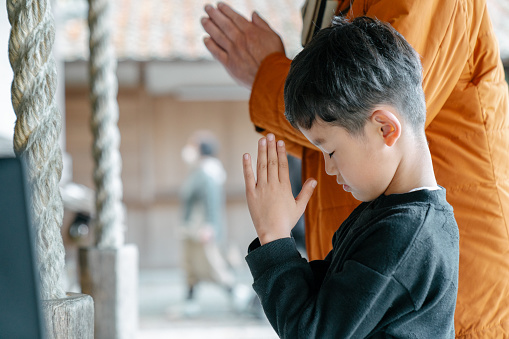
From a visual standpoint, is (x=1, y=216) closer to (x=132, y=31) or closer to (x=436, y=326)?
(x=436, y=326)

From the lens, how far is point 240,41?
1272mm

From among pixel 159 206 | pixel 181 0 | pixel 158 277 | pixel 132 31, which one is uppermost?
pixel 181 0

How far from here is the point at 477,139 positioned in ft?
3.29

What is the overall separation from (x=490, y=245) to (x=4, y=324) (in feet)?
2.46

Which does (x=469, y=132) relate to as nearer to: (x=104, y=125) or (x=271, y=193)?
(x=271, y=193)

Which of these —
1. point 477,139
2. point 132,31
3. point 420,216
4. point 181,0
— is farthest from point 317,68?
point 181,0

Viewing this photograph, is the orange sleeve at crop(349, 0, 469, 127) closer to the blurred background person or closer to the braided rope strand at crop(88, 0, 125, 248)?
the braided rope strand at crop(88, 0, 125, 248)

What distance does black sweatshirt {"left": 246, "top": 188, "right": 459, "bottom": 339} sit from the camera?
749 mm

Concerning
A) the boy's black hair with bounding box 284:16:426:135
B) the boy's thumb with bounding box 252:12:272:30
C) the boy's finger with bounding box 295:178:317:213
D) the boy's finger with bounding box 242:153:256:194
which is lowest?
the boy's finger with bounding box 295:178:317:213

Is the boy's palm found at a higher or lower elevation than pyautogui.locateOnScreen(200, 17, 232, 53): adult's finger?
lower

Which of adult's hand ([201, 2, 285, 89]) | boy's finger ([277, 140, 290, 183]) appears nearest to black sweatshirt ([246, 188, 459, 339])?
boy's finger ([277, 140, 290, 183])

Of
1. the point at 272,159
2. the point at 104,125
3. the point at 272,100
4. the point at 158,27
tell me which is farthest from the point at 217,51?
the point at 158,27

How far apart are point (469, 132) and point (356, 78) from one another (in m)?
0.31

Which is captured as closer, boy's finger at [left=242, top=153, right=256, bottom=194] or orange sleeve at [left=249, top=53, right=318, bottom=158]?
boy's finger at [left=242, top=153, right=256, bottom=194]
